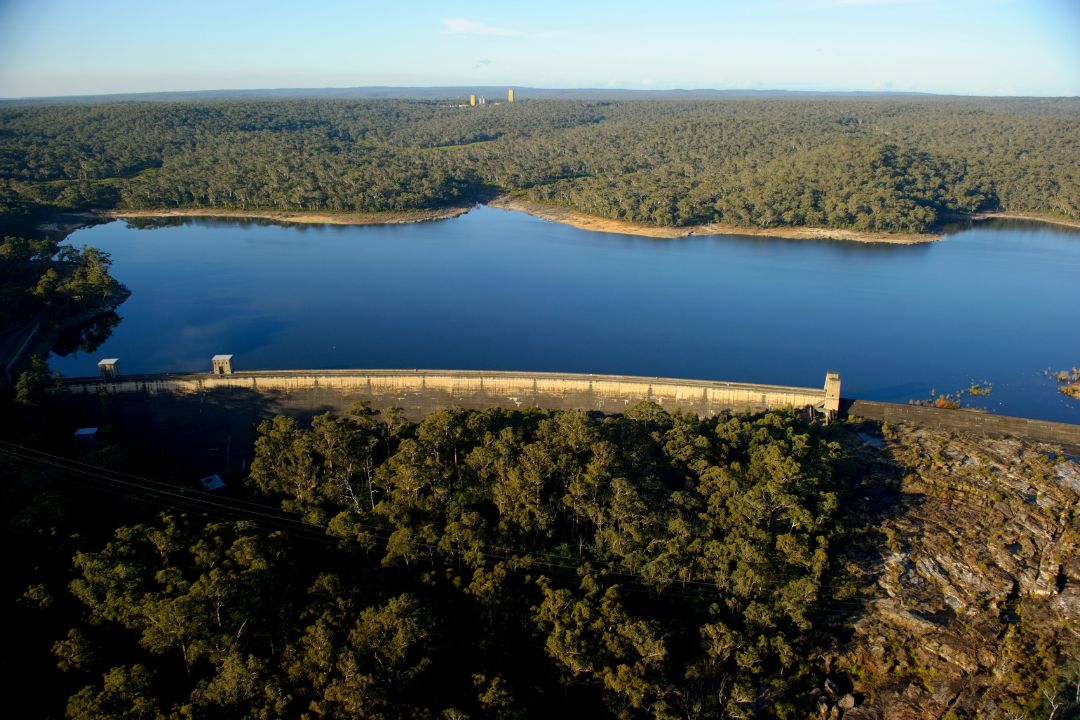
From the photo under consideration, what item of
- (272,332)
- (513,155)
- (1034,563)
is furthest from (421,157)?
(1034,563)

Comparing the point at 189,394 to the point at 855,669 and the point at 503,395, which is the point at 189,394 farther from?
the point at 855,669

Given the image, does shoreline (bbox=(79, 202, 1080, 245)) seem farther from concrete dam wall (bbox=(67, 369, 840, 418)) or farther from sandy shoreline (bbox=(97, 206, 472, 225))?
concrete dam wall (bbox=(67, 369, 840, 418))

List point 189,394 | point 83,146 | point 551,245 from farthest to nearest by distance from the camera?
point 83,146 → point 551,245 → point 189,394

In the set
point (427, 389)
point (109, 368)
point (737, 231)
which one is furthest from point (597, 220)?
point (109, 368)

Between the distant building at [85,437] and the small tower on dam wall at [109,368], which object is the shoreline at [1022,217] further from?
the distant building at [85,437]

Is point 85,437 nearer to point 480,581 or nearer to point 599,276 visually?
point 480,581

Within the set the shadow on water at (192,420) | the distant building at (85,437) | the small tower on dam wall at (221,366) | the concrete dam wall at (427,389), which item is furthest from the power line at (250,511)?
the small tower on dam wall at (221,366)
